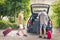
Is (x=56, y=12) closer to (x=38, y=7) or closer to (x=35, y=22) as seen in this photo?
(x=38, y=7)

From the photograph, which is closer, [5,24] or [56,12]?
[5,24]

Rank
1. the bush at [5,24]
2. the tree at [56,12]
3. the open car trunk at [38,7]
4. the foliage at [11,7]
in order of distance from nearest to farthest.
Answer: the open car trunk at [38,7]
the bush at [5,24]
the tree at [56,12]
the foliage at [11,7]

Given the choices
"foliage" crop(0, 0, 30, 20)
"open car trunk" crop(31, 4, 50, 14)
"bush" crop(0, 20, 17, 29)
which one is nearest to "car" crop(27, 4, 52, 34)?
"open car trunk" crop(31, 4, 50, 14)

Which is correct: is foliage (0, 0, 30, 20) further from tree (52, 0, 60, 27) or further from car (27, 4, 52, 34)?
car (27, 4, 52, 34)

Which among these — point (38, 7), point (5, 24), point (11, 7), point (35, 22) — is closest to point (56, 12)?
point (38, 7)

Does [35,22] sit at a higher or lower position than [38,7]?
lower

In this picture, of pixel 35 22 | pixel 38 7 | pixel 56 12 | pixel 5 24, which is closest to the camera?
pixel 35 22

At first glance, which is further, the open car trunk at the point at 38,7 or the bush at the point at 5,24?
the bush at the point at 5,24

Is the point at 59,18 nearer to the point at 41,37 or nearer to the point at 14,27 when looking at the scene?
the point at 14,27

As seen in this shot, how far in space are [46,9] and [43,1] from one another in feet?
25.3

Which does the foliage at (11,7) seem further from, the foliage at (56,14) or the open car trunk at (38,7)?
the open car trunk at (38,7)

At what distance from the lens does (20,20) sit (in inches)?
533

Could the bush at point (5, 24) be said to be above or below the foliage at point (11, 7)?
below

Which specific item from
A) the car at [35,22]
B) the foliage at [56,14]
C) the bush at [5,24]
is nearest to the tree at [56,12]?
the foliage at [56,14]
